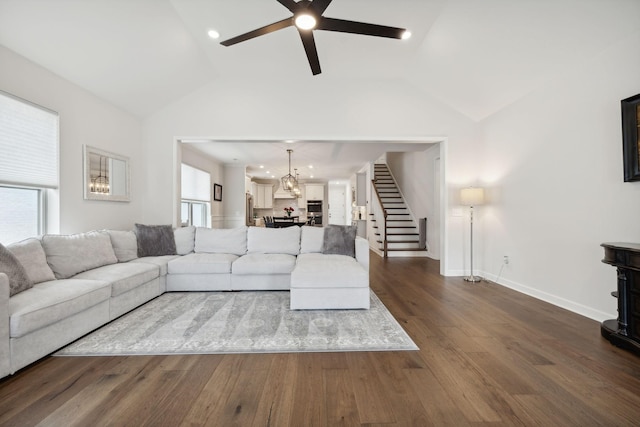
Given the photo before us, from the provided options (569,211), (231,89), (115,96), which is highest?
(231,89)

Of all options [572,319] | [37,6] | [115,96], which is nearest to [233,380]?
[572,319]

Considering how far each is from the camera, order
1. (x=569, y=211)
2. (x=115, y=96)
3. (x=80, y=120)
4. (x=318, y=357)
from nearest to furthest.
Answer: (x=318, y=357)
(x=569, y=211)
(x=80, y=120)
(x=115, y=96)

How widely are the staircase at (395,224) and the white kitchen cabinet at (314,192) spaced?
121 inches

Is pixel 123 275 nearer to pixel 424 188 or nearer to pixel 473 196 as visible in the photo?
pixel 473 196

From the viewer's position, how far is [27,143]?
2715 mm

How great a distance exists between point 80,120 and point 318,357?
409 centimetres

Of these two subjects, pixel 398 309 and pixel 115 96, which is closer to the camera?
pixel 398 309

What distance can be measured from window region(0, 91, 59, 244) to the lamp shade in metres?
5.49

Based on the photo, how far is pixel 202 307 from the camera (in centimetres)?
293

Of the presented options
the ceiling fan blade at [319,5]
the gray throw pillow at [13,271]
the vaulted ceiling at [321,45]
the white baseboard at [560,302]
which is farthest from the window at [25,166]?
the white baseboard at [560,302]

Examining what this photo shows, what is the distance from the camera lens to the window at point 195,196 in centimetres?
635

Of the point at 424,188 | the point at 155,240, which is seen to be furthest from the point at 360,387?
the point at 424,188

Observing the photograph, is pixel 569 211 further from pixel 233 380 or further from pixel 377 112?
pixel 233 380

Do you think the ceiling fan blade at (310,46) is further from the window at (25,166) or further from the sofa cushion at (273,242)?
the window at (25,166)
